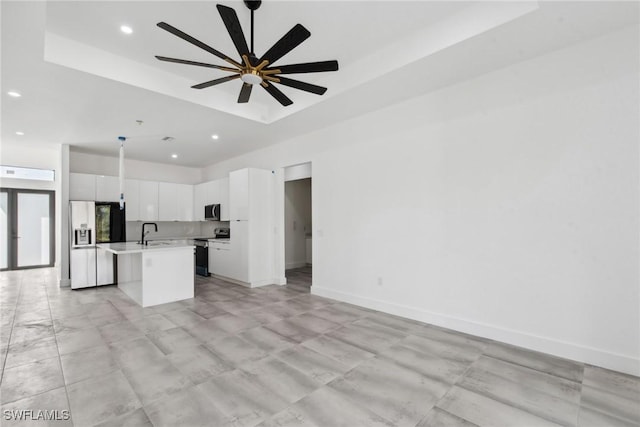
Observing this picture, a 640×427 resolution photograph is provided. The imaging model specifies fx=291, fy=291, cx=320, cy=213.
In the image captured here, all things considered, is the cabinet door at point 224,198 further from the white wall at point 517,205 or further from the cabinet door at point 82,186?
the white wall at point 517,205

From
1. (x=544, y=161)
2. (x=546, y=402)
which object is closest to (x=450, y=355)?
(x=546, y=402)

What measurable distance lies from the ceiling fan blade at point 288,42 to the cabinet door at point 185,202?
6.32 m

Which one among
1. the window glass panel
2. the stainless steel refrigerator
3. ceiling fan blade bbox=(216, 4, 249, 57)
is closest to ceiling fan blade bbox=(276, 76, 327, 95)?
ceiling fan blade bbox=(216, 4, 249, 57)

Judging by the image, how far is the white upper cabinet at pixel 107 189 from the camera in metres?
6.33

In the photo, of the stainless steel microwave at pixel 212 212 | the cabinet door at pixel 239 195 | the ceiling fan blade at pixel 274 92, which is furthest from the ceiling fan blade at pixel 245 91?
the stainless steel microwave at pixel 212 212

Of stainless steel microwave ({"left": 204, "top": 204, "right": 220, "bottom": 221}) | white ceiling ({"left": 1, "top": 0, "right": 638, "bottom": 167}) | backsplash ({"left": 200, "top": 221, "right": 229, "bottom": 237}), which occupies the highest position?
white ceiling ({"left": 1, "top": 0, "right": 638, "bottom": 167})

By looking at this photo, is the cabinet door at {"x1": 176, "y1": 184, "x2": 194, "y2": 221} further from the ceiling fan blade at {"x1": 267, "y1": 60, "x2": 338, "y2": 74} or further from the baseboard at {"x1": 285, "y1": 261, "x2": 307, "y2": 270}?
the ceiling fan blade at {"x1": 267, "y1": 60, "x2": 338, "y2": 74}

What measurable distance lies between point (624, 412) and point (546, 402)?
1.49 ft

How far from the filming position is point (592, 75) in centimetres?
261

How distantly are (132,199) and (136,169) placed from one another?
1.07 m

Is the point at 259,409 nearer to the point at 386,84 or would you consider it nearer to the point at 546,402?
the point at 546,402

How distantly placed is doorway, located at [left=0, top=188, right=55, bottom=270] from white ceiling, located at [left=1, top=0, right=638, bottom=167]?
139 inches

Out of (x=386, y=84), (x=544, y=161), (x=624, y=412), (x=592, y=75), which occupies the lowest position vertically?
(x=624, y=412)

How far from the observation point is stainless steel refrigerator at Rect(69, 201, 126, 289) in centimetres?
555
